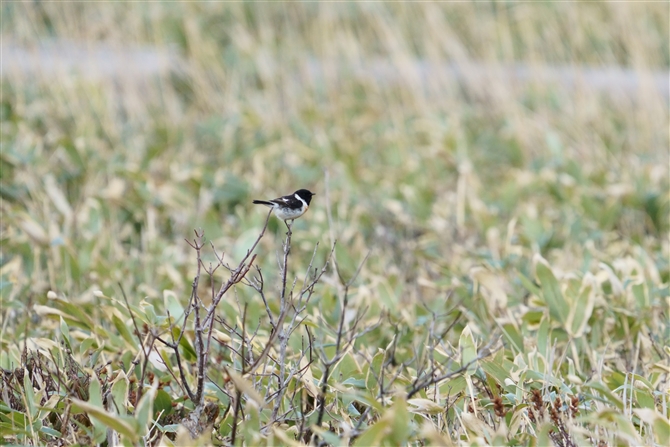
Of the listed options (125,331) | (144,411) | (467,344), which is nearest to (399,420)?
(144,411)

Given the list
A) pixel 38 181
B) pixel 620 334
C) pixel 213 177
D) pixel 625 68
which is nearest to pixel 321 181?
pixel 213 177

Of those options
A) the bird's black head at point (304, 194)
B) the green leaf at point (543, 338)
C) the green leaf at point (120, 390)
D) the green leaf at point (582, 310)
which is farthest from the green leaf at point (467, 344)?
the green leaf at point (120, 390)

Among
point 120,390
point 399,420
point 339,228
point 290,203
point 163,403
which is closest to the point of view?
point 399,420

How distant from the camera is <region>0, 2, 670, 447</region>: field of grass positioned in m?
1.77

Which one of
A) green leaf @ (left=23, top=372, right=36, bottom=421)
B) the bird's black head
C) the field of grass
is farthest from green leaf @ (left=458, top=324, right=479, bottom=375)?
green leaf @ (left=23, top=372, right=36, bottom=421)

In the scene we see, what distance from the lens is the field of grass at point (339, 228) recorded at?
1.77m

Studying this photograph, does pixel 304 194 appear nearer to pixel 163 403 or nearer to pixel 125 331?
pixel 125 331

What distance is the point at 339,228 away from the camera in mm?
3506

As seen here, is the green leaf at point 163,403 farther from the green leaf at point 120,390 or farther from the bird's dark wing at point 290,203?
the bird's dark wing at point 290,203

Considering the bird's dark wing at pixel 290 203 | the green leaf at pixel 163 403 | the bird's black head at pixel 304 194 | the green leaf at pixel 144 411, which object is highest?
the bird's dark wing at pixel 290 203

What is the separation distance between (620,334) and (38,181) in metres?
2.46

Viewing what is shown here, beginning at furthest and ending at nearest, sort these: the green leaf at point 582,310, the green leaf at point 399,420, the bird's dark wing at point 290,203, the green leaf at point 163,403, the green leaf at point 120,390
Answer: the green leaf at point 582,310, the bird's dark wing at point 290,203, the green leaf at point 163,403, the green leaf at point 120,390, the green leaf at point 399,420

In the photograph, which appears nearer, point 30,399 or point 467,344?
point 30,399

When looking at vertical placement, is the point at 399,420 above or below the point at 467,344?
above
